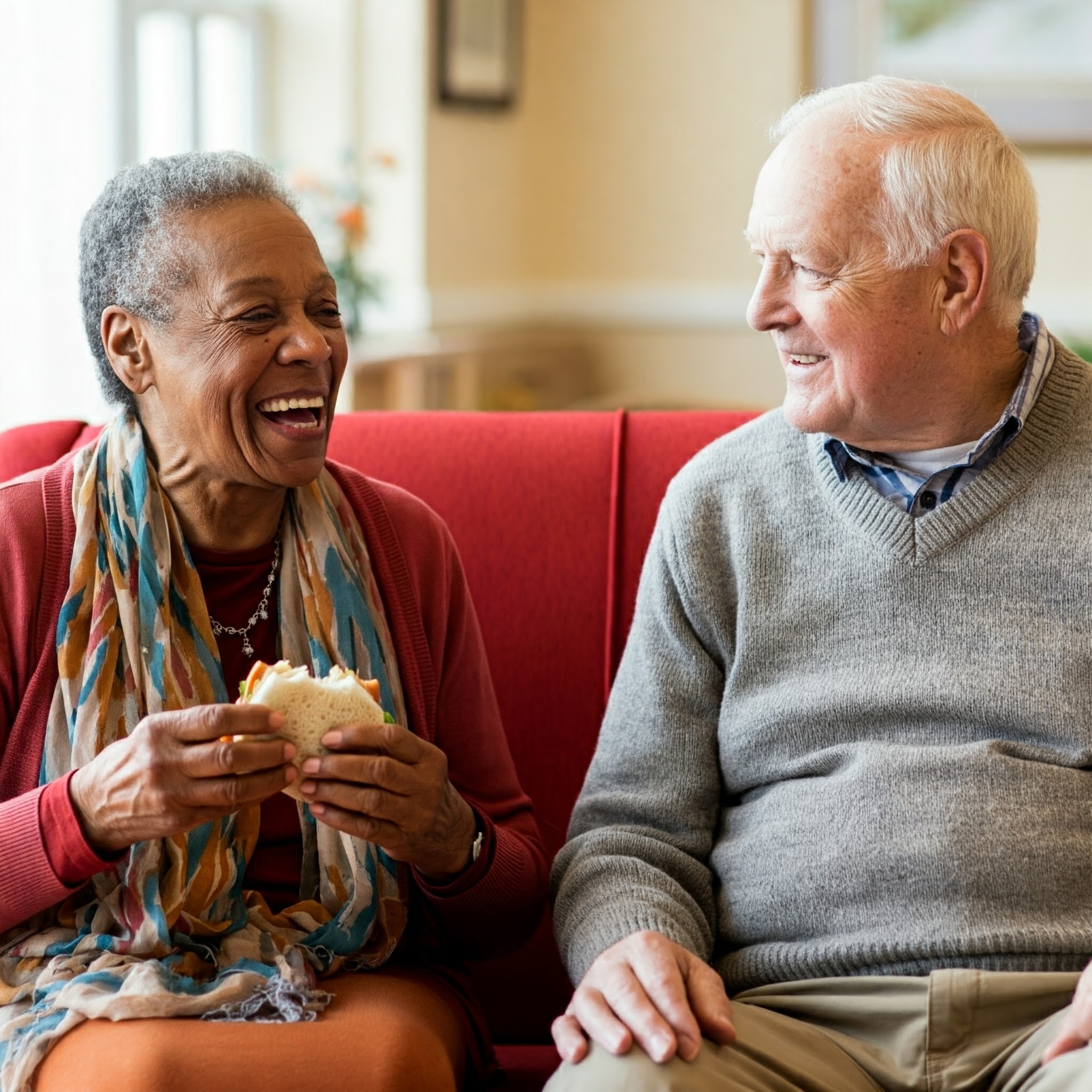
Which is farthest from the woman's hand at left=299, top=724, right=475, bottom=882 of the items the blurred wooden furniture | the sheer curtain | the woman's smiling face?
the blurred wooden furniture

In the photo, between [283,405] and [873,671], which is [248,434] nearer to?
[283,405]

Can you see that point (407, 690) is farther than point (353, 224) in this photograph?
No

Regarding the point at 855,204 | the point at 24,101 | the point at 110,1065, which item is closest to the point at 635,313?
the point at 24,101

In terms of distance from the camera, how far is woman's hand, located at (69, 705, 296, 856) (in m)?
1.36

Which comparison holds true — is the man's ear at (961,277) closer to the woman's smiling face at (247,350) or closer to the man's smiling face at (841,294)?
the man's smiling face at (841,294)

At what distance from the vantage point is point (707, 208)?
5.55 m

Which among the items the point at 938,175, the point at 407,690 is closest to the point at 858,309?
the point at 938,175

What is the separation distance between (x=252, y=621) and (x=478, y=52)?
371 centimetres

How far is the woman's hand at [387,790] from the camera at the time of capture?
1.42 metres

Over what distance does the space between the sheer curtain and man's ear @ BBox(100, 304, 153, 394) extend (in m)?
1.83

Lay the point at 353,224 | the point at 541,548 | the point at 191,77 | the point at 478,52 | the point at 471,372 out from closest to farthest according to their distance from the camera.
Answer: the point at 541,548 → the point at 353,224 → the point at 191,77 → the point at 471,372 → the point at 478,52

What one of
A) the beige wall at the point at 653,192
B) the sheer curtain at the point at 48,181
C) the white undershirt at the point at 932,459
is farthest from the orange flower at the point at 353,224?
the white undershirt at the point at 932,459

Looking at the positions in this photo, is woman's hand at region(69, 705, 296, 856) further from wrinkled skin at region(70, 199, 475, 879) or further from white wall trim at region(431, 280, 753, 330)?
white wall trim at region(431, 280, 753, 330)

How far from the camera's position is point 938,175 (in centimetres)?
164
